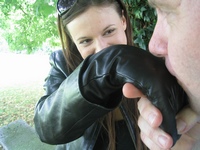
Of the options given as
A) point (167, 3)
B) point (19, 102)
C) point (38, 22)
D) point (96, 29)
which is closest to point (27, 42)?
point (38, 22)

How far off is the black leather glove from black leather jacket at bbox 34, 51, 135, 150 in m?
0.05

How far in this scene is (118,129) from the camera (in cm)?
143

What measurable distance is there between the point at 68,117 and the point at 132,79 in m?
0.45

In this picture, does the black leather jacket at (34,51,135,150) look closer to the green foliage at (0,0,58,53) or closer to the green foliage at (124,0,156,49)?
the green foliage at (124,0,156,49)

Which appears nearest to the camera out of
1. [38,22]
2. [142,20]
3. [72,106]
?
[72,106]

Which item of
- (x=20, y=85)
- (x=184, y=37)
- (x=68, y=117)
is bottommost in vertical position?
(x=20, y=85)

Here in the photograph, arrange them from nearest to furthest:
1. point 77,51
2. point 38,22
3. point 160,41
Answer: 1. point 160,41
2. point 77,51
3. point 38,22

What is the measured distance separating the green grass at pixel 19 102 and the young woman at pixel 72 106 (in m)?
2.59

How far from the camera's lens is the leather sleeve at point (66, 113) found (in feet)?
3.01

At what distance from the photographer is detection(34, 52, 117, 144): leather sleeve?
92 cm

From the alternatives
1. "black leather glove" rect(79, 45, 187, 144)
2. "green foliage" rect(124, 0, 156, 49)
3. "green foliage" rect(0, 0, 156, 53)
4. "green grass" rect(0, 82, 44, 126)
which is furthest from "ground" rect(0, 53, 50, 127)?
"black leather glove" rect(79, 45, 187, 144)

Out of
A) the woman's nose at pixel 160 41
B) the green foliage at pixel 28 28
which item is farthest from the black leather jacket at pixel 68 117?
the green foliage at pixel 28 28

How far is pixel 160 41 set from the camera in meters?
0.65

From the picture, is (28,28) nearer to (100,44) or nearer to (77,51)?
(77,51)
